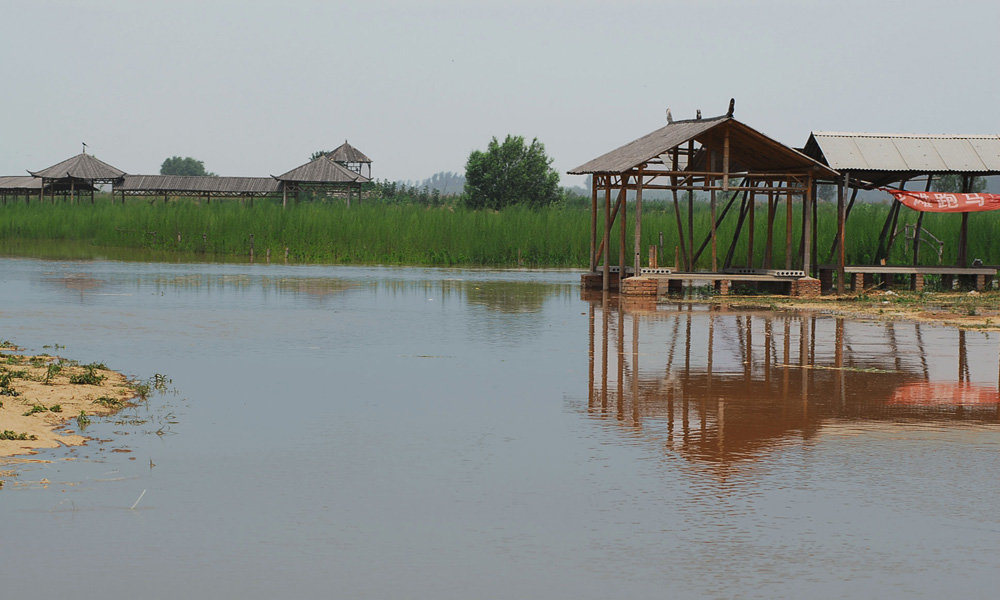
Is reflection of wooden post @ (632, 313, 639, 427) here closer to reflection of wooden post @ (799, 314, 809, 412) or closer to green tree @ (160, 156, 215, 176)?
reflection of wooden post @ (799, 314, 809, 412)

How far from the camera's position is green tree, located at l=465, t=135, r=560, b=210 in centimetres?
6838

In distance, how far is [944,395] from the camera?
10.4 m

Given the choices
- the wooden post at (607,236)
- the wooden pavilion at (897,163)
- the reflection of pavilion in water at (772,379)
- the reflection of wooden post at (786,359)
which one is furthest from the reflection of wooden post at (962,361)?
the wooden post at (607,236)

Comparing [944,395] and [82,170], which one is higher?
[82,170]

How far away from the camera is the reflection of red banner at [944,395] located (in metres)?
10.0

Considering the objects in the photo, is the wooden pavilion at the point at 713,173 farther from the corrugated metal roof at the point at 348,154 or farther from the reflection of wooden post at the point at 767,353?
the corrugated metal roof at the point at 348,154

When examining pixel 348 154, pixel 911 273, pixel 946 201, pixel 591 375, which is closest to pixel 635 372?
pixel 591 375

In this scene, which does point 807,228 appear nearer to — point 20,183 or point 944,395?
point 944,395

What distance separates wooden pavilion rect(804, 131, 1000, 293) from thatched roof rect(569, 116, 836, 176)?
0.93m

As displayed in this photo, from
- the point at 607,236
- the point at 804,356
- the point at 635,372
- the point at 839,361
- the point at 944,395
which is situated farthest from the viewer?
the point at 607,236

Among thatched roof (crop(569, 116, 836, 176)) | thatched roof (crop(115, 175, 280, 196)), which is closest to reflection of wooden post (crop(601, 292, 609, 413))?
thatched roof (crop(569, 116, 836, 176))

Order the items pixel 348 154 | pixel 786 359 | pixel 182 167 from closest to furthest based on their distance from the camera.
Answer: pixel 786 359
pixel 348 154
pixel 182 167

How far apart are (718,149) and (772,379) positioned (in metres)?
13.1

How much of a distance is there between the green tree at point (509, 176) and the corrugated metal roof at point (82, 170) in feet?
64.8
